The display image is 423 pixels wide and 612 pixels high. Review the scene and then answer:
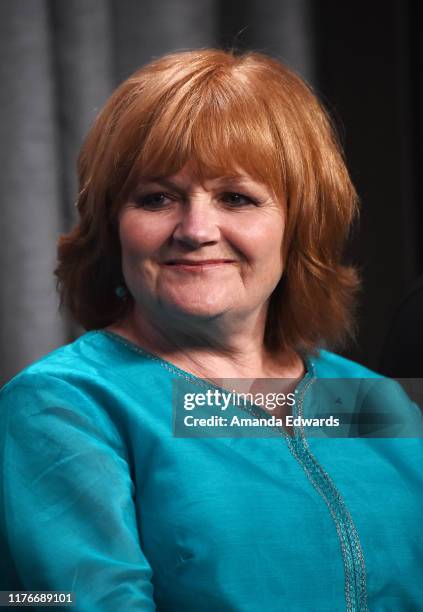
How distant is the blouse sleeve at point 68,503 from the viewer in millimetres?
978

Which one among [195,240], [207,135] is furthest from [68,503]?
[207,135]

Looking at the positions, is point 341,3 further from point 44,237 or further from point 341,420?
point 341,420

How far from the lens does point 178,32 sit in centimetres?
188

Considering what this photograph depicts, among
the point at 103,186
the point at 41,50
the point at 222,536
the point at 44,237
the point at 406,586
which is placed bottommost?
the point at 406,586

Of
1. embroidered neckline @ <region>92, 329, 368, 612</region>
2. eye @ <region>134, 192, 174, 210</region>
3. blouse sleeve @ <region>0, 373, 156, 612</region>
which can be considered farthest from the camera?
eye @ <region>134, 192, 174, 210</region>

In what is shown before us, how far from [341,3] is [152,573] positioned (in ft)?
4.69

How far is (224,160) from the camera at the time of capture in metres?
1.14

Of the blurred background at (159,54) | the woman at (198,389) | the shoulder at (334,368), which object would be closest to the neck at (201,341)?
the woman at (198,389)

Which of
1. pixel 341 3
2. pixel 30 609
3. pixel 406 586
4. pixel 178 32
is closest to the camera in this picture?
pixel 30 609

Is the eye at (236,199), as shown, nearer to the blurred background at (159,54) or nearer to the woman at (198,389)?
the woman at (198,389)

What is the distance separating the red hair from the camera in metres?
Result: 1.15

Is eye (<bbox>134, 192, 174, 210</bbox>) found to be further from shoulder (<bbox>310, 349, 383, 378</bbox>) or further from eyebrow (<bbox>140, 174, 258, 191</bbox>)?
shoulder (<bbox>310, 349, 383, 378</bbox>)

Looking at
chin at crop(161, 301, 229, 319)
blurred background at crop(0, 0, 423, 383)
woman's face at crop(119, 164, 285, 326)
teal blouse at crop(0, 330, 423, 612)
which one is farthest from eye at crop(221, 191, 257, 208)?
blurred background at crop(0, 0, 423, 383)

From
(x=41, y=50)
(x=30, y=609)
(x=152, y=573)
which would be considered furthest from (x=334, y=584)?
(x=41, y=50)
